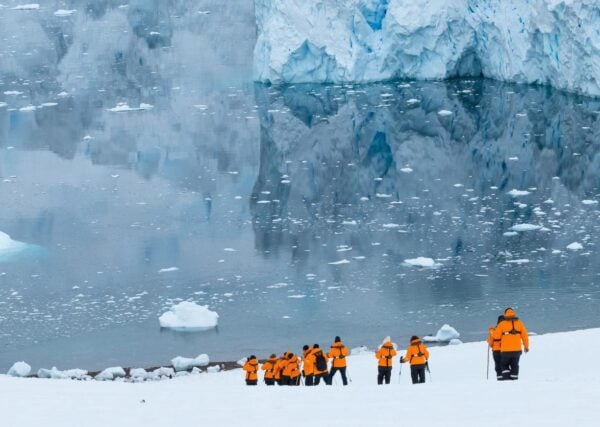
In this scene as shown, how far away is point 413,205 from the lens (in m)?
23.8

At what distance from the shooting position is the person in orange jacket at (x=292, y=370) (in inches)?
492

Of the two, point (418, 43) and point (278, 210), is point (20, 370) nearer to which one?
point (278, 210)

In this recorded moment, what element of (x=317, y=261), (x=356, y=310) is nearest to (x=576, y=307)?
(x=356, y=310)

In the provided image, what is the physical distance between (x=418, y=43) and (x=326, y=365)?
78.3ft

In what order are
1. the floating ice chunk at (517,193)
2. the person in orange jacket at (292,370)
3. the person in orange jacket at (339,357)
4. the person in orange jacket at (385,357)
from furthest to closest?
the floating ice chunk at (517,193) → the person in orange jacket at (292,370) → the person in orange jacket at (339,357) → the person in orange jacket at (385,357)

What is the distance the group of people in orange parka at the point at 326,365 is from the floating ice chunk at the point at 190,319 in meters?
4.77

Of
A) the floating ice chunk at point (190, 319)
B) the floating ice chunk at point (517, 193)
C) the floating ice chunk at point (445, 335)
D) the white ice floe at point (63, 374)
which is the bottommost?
the white ice floe at point (63, 374)

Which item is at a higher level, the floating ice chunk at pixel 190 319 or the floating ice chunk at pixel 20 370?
the floating ice chunk at pixel 190 319

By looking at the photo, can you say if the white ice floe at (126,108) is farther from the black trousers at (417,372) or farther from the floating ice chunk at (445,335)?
the black trousers at (417,372)

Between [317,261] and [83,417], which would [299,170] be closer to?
[317,261]

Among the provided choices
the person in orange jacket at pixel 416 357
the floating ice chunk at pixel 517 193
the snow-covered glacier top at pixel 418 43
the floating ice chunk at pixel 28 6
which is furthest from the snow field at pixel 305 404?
the floating ice chunk at pixel 28 6

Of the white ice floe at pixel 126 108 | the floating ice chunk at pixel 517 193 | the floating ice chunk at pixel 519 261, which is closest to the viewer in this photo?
the floating ice chunk at pixel 519 261

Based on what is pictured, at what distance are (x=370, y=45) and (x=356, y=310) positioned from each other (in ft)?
61.4

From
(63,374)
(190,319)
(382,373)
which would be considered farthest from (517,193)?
(382,373)
